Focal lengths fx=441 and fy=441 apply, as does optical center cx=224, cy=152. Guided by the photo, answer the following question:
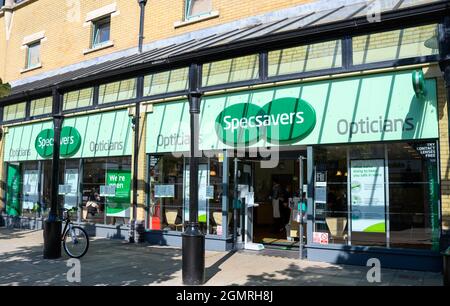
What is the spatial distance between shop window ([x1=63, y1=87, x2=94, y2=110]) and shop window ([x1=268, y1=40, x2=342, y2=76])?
Answer: 6.78 m

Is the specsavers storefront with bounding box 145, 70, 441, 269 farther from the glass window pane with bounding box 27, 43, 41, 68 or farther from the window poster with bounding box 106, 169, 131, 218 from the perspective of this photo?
the glass window pane with bounding box 27, 43, 41, 68

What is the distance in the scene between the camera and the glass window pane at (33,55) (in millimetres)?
17844

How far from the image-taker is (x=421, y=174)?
28.2 ft

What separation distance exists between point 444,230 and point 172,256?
Result: 18.4ft

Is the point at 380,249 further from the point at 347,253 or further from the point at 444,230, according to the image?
the point at 444,230

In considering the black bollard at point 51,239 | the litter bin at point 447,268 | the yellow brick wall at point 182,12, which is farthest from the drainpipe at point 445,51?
the black bollard at point 51,239

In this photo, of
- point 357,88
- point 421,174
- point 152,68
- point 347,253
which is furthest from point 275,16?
point 347,253

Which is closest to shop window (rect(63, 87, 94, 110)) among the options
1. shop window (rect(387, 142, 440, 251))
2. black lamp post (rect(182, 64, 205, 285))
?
black lamp post (rect(182, 64, 205, 285))

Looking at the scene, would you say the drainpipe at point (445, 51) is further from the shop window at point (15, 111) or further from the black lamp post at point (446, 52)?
the shop window at point (15, 111)

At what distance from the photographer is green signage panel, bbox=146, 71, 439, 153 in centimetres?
859

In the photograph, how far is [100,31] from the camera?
51.9 ft

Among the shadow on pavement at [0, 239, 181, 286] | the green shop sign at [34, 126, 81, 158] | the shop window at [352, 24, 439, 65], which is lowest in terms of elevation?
the shadow on pavement at [0, 239, 181, 286]

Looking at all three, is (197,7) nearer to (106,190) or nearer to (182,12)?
(182,12)

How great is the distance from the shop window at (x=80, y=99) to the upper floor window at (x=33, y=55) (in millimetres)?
3800
